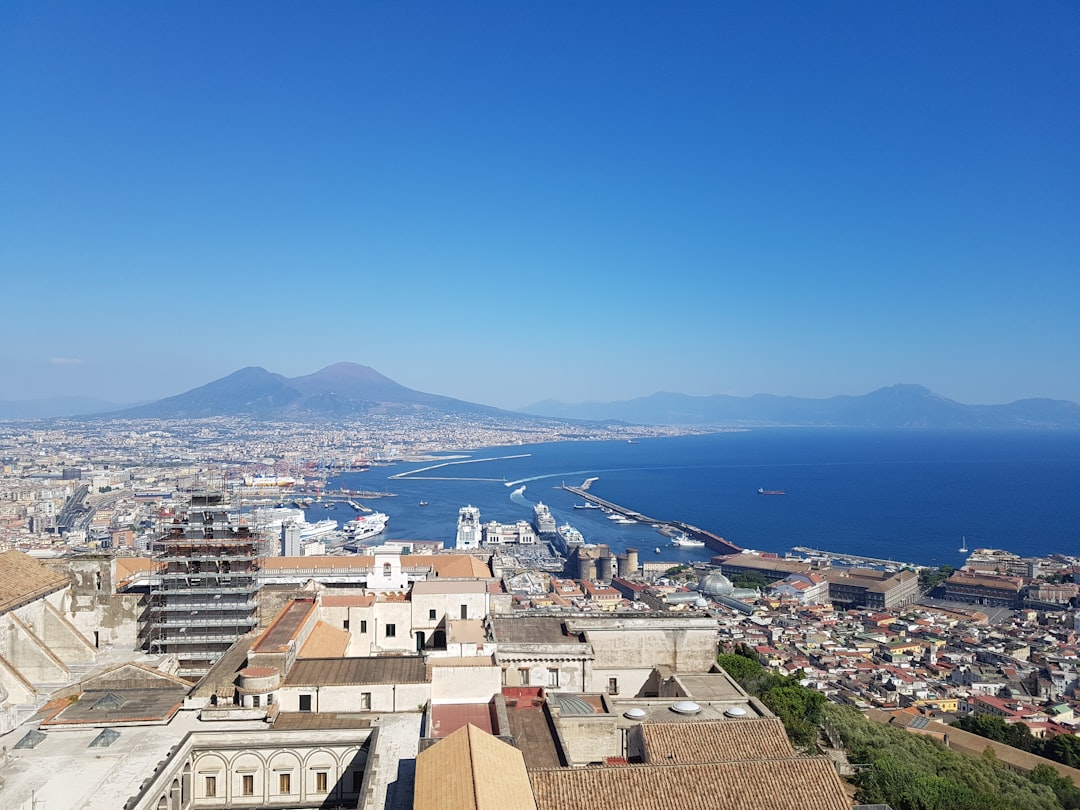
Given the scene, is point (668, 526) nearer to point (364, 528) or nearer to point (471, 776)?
point (364, 528)

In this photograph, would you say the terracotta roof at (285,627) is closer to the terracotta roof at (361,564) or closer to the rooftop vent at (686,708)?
the terracotta roof at (361,564)

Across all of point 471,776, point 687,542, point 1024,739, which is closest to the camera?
point 471,776

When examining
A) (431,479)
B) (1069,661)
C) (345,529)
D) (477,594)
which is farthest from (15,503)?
(1069,661)

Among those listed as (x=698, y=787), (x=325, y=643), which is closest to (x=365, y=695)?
(x=325, y=643)

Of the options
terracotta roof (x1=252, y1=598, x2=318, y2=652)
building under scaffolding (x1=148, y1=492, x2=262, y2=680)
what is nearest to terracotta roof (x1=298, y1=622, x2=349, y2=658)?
terracotta roof (x1=252, y1=598, x2=318, y2=652)

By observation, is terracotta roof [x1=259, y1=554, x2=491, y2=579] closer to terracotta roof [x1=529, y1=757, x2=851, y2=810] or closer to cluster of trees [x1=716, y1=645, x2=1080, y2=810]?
cluster of trees [x1=716, y1=645, x2=1080, y2=810]
